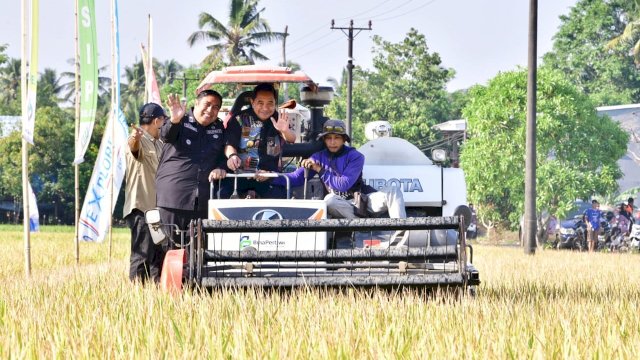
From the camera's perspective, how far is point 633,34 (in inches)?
3206

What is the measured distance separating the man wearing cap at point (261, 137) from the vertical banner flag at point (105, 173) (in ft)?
43.4

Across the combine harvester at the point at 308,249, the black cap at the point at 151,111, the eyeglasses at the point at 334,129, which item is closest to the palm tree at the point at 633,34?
the eyeglasses at the point at 334,129

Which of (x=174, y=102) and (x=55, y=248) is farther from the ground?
(x=174, y=102)

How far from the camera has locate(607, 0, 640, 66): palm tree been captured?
243 feet

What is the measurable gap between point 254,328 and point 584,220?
31380 mm

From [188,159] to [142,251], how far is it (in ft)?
3.80

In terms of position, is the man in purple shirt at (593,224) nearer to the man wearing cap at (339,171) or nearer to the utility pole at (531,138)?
the utility pole at (531,138)

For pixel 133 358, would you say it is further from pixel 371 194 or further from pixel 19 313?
pixel 371 194

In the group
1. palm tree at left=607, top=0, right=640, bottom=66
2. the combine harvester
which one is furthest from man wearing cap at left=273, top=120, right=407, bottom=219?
palm tree at left=607, top=0, right=640, bottom=66

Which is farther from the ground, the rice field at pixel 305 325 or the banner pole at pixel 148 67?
the banner pole at pixel 148 67

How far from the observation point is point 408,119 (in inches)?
3172

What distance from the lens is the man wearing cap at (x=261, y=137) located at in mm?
13109

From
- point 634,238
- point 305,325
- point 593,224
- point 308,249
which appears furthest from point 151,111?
point 593,224

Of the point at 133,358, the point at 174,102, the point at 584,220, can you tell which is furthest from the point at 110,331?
the point at 584,220
